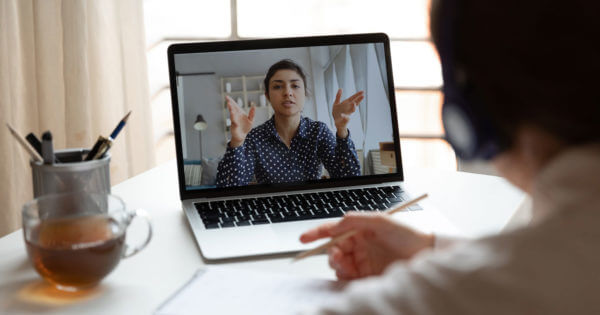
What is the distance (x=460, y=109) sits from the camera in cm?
46

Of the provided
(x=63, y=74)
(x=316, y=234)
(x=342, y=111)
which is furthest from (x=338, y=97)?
(x=63, y=74)

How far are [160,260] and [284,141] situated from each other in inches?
13.7

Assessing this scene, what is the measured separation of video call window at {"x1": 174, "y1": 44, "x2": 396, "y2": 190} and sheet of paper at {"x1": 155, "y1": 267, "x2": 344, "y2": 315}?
349mm

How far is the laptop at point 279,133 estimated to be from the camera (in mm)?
1030

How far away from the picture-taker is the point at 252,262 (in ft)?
2.57

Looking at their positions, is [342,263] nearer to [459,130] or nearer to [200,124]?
[459,130]

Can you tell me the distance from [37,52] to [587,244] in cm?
177

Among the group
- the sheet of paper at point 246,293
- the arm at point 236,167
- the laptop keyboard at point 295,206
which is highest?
the arm at point 236,167

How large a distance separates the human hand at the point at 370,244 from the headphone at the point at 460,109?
235mm

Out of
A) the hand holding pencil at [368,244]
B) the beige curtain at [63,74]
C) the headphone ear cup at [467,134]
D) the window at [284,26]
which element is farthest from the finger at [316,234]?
the window at [284,26]

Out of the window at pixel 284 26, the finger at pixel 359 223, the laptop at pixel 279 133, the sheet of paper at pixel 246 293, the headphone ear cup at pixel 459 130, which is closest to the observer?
the headphone ear cup at pixel 459 130

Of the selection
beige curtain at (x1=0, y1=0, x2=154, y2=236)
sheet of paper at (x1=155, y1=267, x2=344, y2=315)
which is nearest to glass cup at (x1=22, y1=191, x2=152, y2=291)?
sheet of paper at (x1=155, y1=267, x2=344, y2=315)

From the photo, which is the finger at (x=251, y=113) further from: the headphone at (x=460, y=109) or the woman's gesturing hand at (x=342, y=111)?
the headphone at (x=460, y=109)

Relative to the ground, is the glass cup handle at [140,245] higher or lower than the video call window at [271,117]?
lower
